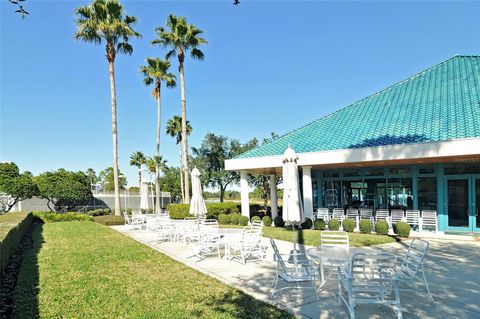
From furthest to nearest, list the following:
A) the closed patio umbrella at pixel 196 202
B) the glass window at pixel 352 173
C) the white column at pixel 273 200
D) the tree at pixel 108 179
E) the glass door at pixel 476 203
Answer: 1. the tree at pixel 108 179
2. the white column at pixel 273 200
3. the glass window at pixel 352 173
4. the closed patio umbrella at pixel 196 202
5. the glass door at pixel 476 203

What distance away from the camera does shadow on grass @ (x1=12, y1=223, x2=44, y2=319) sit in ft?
17.7

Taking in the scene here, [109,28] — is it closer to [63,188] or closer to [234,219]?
[234,219]

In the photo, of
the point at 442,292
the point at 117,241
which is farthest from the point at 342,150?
the point at 117,241

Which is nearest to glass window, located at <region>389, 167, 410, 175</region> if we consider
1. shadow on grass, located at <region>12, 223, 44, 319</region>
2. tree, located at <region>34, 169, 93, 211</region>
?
shadow on grass, located at <region>12, 223, 44, 319</region>

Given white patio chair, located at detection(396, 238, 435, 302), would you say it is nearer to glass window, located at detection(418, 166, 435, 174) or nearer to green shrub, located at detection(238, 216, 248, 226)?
glass window, located at detection(418, 166, 435, 174)

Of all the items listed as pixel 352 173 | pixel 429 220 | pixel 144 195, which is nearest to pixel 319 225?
pixel 352 173

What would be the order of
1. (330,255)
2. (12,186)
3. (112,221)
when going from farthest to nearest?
(12,186) < (112,221) < (330,255)

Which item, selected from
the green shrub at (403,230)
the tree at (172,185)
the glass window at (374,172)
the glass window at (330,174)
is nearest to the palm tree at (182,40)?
the glass window at (330,174)

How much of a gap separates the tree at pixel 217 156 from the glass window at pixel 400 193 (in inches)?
1035

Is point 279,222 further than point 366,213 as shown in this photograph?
Yes

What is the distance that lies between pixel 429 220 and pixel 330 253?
36.0 feet

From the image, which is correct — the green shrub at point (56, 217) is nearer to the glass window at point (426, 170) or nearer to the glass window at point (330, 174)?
the glass window at point (330, 174)

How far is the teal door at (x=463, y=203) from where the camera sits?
1390 cm

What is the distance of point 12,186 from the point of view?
3083 cm
